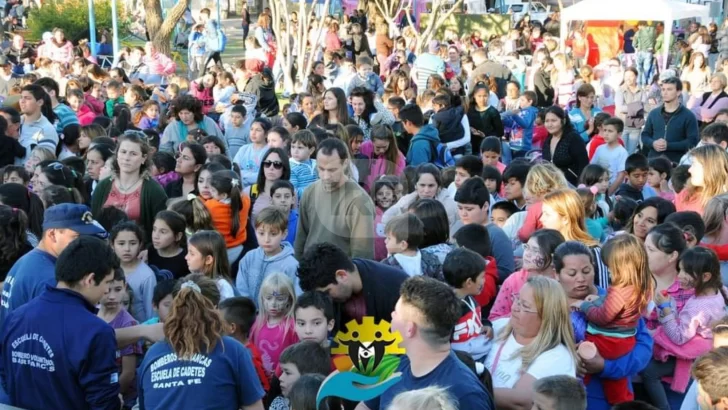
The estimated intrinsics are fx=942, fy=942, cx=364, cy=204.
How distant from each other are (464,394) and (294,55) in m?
16.6

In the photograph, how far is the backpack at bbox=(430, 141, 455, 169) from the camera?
31.1 ft

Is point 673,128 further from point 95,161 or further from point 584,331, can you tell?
point 584,331

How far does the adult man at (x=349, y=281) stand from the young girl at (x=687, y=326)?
5.46 ft

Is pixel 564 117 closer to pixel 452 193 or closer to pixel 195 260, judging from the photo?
pixel 452 193

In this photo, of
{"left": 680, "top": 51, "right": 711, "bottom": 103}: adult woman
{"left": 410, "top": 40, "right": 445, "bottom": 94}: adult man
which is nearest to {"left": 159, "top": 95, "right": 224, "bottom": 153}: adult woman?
{"left": 410, "top": 40, "right": 445, "bottom": 94}: adult man

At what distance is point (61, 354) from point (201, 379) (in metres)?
0.64

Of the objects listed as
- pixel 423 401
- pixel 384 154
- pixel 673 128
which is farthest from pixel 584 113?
pixel 423 401

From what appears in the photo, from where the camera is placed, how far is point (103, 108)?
11.8 metres

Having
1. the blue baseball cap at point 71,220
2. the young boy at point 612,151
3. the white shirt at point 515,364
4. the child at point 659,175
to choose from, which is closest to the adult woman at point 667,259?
the white shirt at point 515,364

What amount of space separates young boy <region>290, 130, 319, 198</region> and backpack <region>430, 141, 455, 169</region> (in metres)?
1.76

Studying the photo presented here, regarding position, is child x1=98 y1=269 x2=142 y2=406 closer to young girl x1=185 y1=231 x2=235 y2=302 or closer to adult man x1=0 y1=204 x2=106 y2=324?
adult man x1=0 y1=204 x2=106 y2=324

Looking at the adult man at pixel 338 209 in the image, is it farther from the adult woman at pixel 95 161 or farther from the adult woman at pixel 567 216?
the adult woman at pixel 95 161

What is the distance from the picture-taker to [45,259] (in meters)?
4.65

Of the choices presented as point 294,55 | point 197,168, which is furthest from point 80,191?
point 294,55
